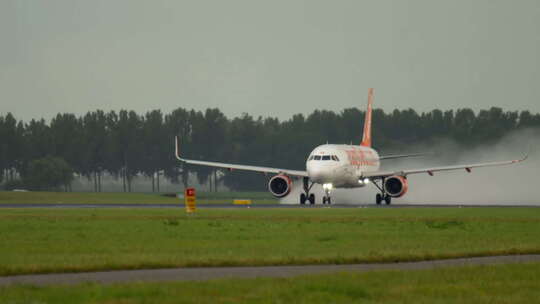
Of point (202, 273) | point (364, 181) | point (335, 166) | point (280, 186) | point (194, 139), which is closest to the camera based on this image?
point (202, 273)

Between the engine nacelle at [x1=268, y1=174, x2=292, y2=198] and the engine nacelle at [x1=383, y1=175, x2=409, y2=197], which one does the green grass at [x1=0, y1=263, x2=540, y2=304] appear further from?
the engine nacelle at [x1=268, y1=174, x2=292, y2=198]

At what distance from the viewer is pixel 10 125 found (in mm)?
169500

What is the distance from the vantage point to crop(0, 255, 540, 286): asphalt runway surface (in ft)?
69.3

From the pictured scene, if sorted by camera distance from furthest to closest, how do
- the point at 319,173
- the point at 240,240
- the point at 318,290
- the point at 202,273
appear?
the point at 319,173 < the point at 240,240 < the point at 202,273 < the point at 318,290

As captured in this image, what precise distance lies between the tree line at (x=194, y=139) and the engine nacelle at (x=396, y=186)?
74940 mm

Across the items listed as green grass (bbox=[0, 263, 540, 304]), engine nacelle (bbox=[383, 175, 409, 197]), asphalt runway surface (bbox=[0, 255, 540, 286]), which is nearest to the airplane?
engine nacelle (bbox=[383, 175, 409, 197])

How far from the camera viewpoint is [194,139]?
171 meters

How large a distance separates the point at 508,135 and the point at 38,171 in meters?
60.3

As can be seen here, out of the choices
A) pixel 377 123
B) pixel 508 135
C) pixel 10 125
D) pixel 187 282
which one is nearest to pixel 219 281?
pixel 187 282

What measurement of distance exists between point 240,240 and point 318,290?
12.8 meters

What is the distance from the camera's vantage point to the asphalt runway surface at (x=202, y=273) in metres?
21.1

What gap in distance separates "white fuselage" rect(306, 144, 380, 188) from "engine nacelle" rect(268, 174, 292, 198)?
6.64 ft

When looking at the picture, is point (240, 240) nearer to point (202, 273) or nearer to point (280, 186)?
point (202, 273)

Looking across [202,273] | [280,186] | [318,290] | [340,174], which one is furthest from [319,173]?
[318,290]
